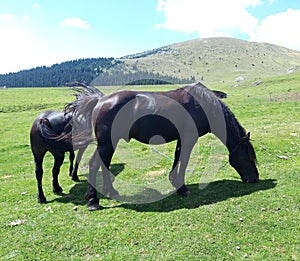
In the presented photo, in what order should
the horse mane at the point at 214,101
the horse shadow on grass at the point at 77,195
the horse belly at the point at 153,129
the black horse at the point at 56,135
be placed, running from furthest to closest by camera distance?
the horse shadow on grass at the point at 77,195
the black horse at the point at 56,135
the horse mane at the point at 214,101
the horse belly at the point at 153,129

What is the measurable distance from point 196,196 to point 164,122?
Answer: 2.22m

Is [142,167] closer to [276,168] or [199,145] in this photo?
[199,145]

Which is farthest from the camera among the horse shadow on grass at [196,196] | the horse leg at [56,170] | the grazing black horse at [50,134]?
the horse leg at [56,170]

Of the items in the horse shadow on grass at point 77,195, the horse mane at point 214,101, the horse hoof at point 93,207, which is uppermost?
the horse mane at point 214,101

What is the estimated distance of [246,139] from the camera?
8.32m

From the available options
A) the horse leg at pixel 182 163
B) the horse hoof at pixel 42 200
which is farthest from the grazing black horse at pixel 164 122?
the horse hoof at pixel 42 200

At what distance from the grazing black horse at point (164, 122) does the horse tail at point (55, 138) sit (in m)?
0.73

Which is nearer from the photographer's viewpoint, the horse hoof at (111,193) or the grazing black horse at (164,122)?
the grazing black horse at (164,122)

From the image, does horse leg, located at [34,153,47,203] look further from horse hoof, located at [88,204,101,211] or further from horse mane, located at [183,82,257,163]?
horse mane, located at [183,82,257,163]

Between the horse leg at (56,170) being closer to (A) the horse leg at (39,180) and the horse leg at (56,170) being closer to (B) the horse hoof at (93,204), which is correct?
(A) the horse leg at (39,180)

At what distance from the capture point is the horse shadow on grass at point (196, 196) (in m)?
7.63

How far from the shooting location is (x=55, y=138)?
8.23 metres

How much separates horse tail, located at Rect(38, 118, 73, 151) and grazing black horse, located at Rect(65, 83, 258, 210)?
2.40ft

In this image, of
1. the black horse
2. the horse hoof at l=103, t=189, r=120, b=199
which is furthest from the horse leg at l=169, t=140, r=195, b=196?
the black horse
